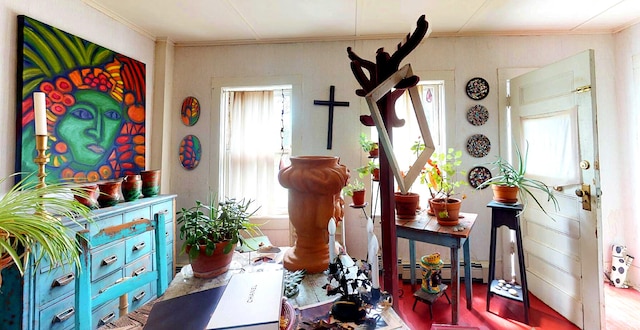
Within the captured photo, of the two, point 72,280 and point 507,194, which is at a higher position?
point 507,194

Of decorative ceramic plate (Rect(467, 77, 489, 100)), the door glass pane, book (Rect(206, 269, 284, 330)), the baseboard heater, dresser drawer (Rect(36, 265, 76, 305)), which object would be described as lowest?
the baseboard heater

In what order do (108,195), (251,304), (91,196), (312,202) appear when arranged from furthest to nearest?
(108,195) → (91,196) → (312,202) → (251,304)

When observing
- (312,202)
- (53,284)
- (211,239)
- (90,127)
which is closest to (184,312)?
(211,239)

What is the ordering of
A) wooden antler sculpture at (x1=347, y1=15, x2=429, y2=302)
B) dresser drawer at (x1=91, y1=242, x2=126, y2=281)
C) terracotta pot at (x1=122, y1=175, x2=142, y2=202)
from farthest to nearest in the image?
terracotta pot at (x1=122, y1=175, x2=142, y2=202), dresser drawer at (x1=91, y1=242, x2=126, y2=281), wooden antler sculpture at (x1=347, y1=15, x2=429, y2=302)

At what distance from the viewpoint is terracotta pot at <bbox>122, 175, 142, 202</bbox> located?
188cm

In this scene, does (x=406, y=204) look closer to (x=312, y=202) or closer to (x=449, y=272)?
(x=449, y=272)

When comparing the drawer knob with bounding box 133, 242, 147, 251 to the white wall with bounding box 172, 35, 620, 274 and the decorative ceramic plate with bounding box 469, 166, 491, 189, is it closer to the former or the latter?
the white wall with bounding box 172, 35, 620, 274

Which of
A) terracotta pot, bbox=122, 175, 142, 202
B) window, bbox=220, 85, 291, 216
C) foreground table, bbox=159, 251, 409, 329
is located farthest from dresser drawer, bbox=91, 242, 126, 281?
window, bbox=220, 85, 291, 216

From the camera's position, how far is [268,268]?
3.26 feet

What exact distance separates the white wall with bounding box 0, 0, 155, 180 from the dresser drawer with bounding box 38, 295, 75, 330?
0.86 m

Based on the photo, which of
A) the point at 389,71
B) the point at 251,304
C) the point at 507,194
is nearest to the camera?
the point at 251,304

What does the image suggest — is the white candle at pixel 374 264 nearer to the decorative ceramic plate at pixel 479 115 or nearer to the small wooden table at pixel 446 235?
the small wooden table at pixel 446 235

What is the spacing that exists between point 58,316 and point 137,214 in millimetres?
690

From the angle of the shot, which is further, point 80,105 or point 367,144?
point 367,144
